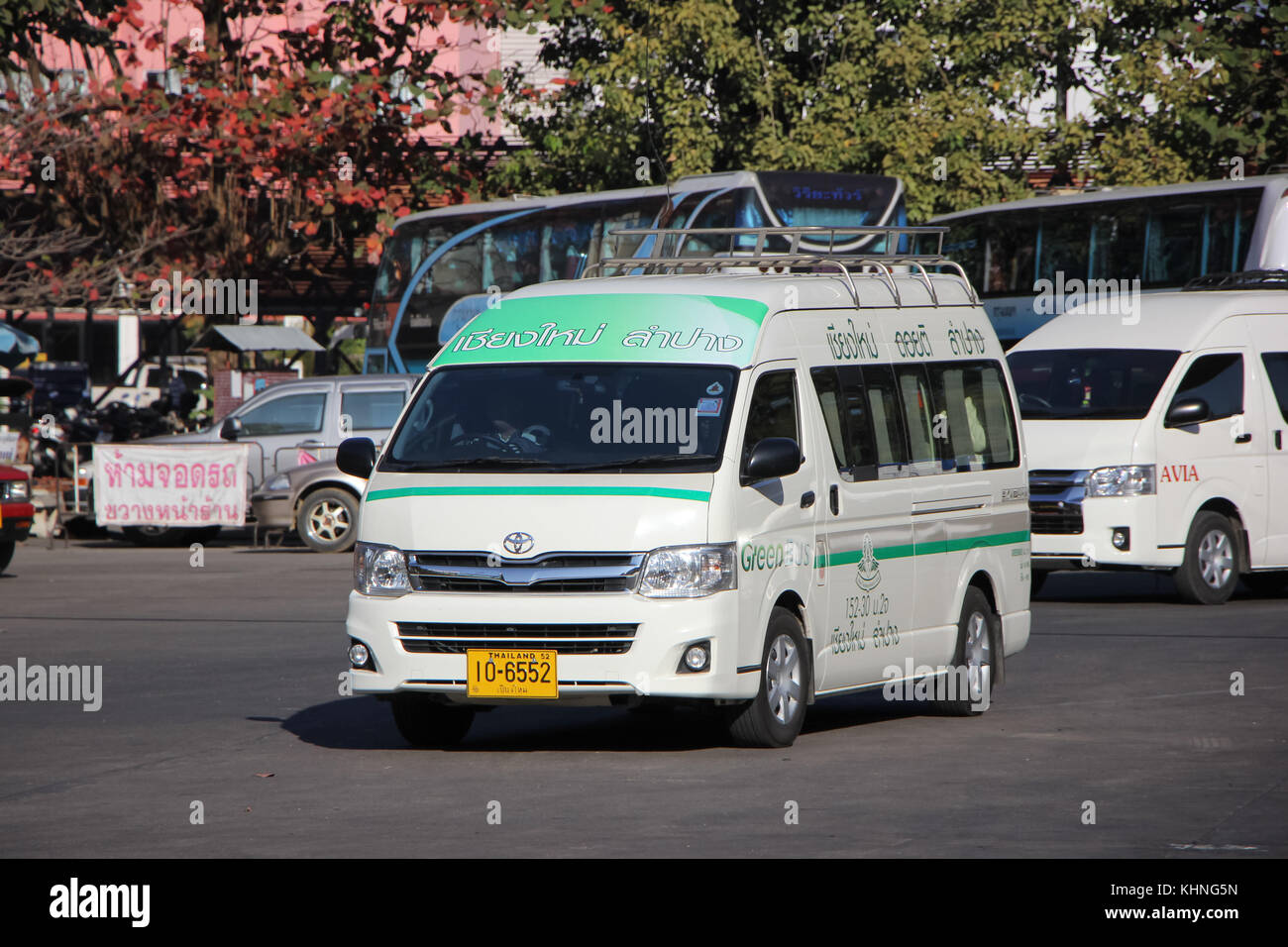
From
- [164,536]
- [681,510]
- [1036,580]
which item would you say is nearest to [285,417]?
[164,536]

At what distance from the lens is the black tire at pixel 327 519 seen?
2522 centimetres

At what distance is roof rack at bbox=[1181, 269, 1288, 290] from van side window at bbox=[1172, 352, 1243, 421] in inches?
55.1

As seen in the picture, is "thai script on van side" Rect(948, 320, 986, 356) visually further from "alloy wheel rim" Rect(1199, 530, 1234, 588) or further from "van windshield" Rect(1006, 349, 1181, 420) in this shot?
"alloy wheel rim" Rect(1199, 530, 1234, 588)

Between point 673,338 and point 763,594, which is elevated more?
point 673,338

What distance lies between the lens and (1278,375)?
18766 mm

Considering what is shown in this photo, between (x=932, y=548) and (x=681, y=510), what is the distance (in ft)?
7.47

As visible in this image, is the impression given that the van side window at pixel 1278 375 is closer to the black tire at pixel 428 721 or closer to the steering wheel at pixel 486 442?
the steering wheel at pixel 486 442
